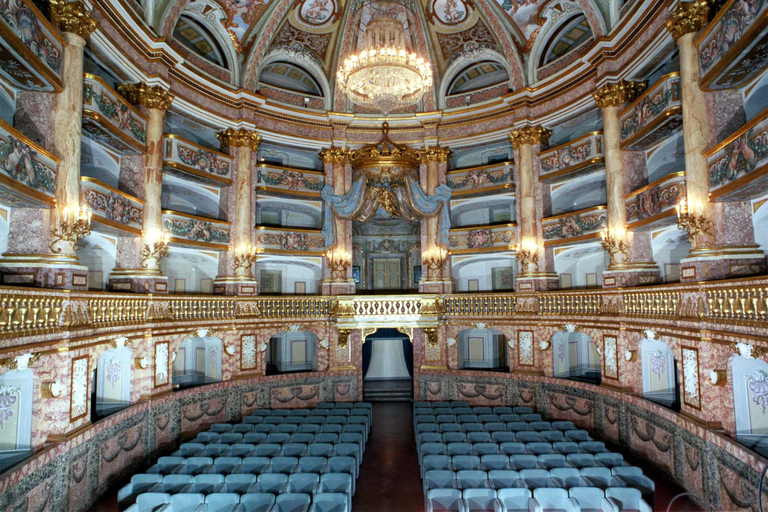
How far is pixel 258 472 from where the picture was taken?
32.0 ft

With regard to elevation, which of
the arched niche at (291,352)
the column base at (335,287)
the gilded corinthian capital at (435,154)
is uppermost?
the gilded corinthian capital at (435,154)

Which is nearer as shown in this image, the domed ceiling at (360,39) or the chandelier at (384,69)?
the chandelier at (384,69)

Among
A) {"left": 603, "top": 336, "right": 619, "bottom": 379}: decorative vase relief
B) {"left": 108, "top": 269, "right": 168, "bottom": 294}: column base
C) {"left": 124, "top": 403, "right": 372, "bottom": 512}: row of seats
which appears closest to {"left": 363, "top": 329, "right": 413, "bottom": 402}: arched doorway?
{"left": 124, "top": 403, "right": 372, "bottom": 512}: row of seats

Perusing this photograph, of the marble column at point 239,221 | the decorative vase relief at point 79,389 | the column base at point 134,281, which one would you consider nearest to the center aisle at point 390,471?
the decorative vase relief at point 79,389

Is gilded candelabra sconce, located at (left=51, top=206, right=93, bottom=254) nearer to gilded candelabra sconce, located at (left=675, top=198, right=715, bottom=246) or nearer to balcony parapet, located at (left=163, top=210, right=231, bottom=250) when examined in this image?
balcony parapet, located at (left=163, top=210, right=231, bottom=250)

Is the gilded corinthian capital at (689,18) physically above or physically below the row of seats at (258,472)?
above

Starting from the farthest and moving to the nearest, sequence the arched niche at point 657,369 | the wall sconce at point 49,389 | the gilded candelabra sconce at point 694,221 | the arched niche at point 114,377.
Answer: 1. the arched niche at point 657,369
2. the arched niche at point 114,377
3. the gilded candelabra sconce at point 694,221
4. the wall sconce at point 49,389

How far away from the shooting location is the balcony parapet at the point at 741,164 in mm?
8602

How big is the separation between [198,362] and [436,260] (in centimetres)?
1025

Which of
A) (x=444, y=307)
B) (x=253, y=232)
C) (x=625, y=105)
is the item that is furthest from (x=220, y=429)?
(x=625, y=105)

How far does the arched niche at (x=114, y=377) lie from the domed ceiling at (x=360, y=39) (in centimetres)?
994

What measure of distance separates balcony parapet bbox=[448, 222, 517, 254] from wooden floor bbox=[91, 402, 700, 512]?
7489 millimetres

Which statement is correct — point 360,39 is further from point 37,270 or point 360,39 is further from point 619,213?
point 37,270

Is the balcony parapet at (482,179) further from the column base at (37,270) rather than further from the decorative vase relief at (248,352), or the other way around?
the column base at (37,270)
